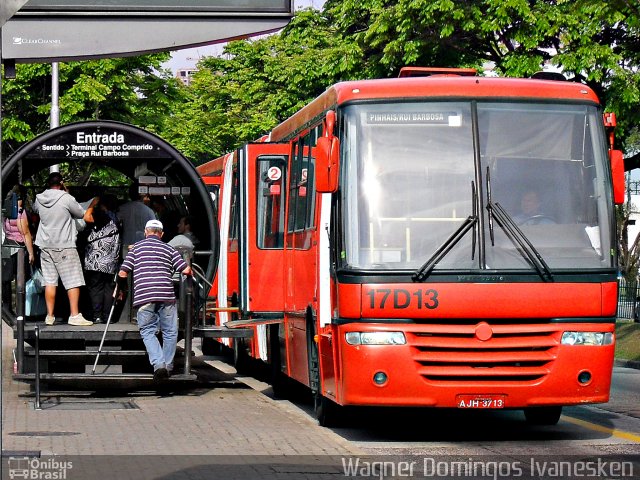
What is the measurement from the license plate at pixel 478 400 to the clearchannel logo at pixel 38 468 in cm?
347

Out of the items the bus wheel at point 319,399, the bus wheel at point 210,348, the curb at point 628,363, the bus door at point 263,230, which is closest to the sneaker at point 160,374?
the bus door at point 263,230

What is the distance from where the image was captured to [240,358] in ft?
66.4

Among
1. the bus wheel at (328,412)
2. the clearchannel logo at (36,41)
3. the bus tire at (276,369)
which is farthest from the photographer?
the bus tire at (276,369)

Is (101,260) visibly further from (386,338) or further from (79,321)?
(386,338)

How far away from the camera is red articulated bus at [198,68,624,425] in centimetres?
1130

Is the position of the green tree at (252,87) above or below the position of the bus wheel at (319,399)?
above

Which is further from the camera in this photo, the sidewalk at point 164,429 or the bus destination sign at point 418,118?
the bus destination sign at point 418,118

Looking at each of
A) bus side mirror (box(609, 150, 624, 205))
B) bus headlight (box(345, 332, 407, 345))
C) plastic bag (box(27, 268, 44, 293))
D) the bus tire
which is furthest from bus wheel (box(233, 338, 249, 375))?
bus side mirror (box(609, 150, 624, 205))

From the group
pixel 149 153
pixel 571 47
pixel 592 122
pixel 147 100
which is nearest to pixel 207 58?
pixel 147 100

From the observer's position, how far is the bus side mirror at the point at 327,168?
1159 centimetres

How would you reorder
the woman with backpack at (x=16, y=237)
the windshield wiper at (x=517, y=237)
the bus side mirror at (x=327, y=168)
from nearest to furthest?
the windshield wiper at (x=517, y=237) → the bus side mirror at (x=327, y=168) → the woman with backpack at (x=16, y=237)

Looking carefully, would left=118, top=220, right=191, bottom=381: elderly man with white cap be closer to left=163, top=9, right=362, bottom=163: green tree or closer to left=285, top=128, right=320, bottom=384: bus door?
left=285, top=128, right=320, bottom=384: bus door

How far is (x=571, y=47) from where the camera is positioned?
98.8 feet

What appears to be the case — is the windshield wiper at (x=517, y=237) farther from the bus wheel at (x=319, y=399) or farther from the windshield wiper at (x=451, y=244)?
the bus wheel at (x=319, y=399)
